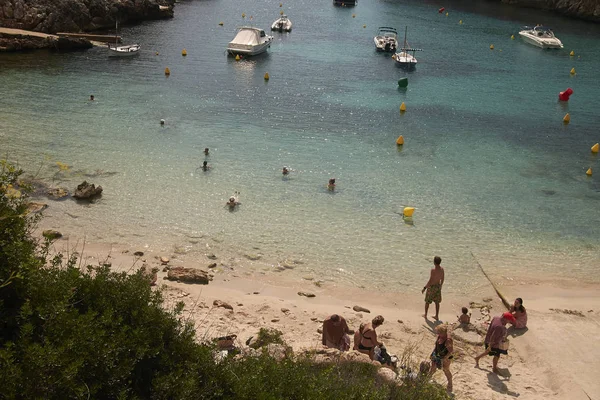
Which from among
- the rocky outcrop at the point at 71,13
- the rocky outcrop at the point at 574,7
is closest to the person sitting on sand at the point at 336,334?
the rocky outcrop at the point at 71,13

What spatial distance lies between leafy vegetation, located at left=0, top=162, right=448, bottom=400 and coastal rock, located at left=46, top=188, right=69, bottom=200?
1069 centimetres

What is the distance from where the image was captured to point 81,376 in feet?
27.2

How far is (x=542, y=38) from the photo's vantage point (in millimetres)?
55844

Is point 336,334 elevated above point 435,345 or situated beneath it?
elevated above

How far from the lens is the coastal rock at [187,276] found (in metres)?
16.5

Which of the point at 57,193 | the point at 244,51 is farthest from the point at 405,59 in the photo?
the point at 57,193

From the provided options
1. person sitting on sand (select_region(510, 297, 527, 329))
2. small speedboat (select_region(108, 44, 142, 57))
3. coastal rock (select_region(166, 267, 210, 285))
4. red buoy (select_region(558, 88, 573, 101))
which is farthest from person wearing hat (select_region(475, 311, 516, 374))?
small speedboat (select_region(108, 44, 142, 57))

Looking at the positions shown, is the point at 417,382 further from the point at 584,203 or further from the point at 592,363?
the point at 584,203

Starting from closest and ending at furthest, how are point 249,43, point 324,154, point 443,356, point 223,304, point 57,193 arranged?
point 443,356 → point 223,304 → point 57,193 → point 324,154 → point 249,43

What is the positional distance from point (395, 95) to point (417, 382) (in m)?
30.3

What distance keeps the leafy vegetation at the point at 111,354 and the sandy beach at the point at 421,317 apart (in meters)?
2.13

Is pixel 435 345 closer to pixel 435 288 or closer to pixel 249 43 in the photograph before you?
pixel 435 288

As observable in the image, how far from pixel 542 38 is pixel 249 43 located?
92.3 feet

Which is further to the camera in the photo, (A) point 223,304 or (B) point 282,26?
(B) point 282,26
